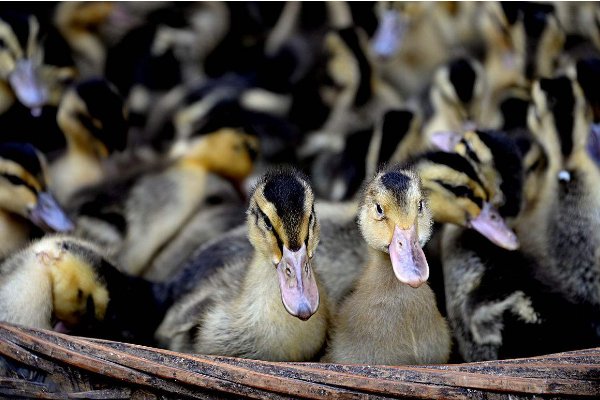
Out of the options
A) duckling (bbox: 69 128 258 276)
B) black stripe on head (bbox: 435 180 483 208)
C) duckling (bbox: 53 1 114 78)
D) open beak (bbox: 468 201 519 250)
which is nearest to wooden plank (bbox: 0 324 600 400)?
open beak (bbox: 468 201 519 250)

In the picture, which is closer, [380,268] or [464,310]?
[380,268]

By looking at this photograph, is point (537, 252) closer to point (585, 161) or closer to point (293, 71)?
point (585, 161)

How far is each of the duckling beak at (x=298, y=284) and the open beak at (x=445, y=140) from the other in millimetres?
893

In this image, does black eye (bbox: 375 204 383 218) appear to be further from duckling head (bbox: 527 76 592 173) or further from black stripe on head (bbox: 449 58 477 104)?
black stripe on head (bbox: 449 58 477 104)

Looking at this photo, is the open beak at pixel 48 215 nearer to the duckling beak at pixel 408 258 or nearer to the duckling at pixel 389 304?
the duckling at pixel 389 304

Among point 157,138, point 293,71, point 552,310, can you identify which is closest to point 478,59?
point 293,71

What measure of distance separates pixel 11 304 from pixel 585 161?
5.76ft

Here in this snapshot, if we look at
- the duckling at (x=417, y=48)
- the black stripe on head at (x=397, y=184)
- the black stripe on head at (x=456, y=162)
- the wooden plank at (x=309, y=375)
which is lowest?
the duckling at (x=417, y=48)

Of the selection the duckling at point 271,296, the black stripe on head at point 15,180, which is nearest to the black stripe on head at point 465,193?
the duckling at point 271,296

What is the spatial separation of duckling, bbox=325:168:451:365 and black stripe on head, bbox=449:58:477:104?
111cm

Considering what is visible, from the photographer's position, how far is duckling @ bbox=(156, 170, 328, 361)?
79.0 inches

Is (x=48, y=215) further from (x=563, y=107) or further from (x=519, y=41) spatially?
(x=519, y=41)

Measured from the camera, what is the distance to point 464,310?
239cm

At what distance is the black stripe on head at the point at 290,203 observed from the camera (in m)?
2.01
